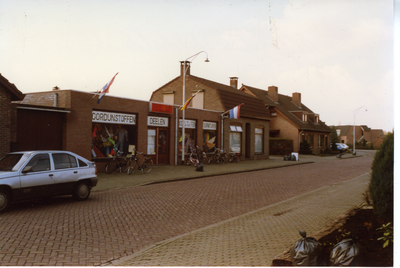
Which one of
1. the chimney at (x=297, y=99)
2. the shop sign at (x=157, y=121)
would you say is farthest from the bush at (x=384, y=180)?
the chimney at (x=297, y=99)

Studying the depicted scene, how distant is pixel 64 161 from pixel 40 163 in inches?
29.8

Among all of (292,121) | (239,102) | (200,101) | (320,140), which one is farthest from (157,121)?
(320,140)

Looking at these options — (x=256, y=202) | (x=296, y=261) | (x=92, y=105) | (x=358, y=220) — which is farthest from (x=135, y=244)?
(x=92, y=105)

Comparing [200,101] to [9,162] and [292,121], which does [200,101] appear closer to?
[292,121]

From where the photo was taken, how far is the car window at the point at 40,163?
375 inches

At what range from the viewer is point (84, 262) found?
5418 mm

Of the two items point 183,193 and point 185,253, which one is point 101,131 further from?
point 185,253

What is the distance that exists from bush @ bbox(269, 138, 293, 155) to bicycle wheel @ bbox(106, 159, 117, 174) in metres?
27.1

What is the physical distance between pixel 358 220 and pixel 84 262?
15.7 ft

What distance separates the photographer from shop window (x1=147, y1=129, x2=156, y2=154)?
71.4 ft

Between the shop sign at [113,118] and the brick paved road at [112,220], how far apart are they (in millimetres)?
6230

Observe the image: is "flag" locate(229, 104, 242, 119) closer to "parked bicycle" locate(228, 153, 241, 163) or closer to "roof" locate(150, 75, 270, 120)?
"roof" locate(150, 75, 270, 120)

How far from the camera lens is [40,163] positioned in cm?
973

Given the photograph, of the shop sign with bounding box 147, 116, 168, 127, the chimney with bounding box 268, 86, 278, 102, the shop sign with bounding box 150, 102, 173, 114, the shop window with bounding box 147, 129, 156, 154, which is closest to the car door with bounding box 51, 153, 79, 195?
the shop sign with bounding box 150, 102, 173, 114
